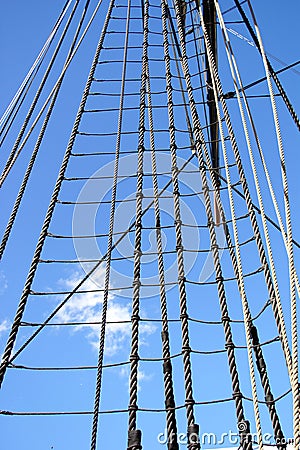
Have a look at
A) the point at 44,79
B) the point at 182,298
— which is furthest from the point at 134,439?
the point at 44,79

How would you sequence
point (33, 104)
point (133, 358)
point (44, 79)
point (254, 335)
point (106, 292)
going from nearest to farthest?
point (133, 358), point (254, 335), point (106, 292), point (33, 104), point (44, 79)

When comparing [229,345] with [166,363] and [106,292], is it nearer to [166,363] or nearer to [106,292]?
[166,363]

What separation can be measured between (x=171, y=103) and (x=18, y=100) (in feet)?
3.76

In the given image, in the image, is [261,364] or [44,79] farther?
[44,79]

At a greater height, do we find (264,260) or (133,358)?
(264,260)

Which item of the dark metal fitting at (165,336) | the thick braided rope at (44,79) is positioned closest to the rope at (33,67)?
the thick braided rope at (44,79)

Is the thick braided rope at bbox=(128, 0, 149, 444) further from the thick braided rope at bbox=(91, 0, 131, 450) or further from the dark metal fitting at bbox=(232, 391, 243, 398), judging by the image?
the thick braided rope at bbox=(91, 0, 131, 450)

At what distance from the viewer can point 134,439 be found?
1309mm

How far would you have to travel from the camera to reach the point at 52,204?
2156mm

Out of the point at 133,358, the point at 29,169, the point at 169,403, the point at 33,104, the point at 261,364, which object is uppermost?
the point at 33,104

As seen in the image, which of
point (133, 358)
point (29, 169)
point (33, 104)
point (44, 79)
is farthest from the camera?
point (44, 79)

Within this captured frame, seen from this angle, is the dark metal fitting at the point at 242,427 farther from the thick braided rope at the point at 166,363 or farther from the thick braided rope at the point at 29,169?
the thick braided rope at the point at 29,169

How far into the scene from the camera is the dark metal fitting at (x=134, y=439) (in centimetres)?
130

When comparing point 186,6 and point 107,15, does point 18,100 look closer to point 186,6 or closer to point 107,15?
point 107,15
